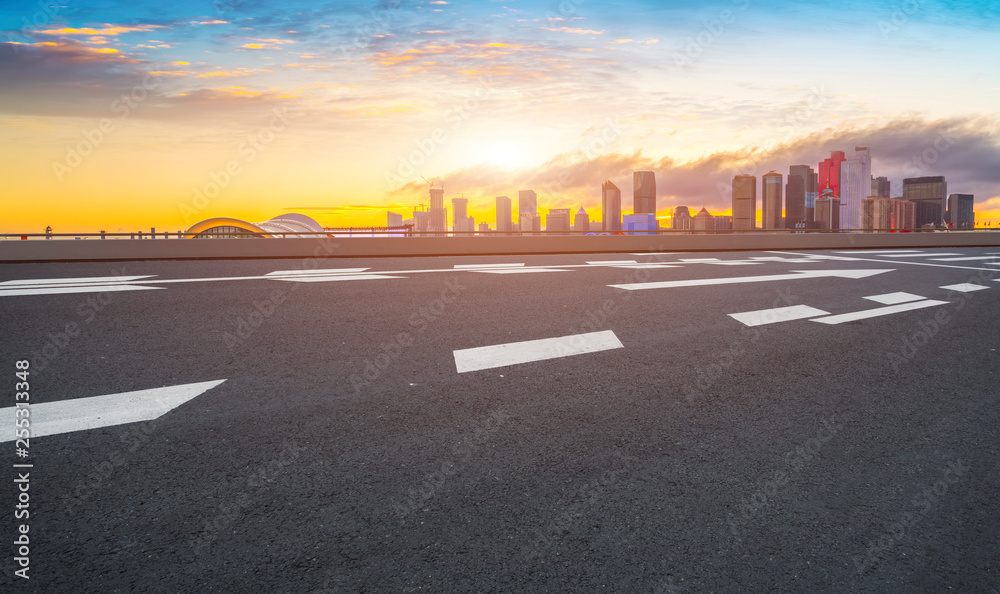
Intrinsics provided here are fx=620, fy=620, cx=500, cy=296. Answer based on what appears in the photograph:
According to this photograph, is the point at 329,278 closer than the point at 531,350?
No

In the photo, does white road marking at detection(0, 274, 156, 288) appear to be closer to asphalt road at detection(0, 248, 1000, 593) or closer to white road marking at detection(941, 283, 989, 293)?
asphalt road at detection(0, 248, 1000, 593)

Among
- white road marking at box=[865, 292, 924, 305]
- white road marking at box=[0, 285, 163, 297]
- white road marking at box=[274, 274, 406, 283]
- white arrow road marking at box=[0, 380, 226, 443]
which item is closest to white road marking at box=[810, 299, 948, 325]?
white road marking at box=[865, 292, 924, 305]

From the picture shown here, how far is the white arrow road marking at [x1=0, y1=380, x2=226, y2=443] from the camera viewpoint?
421cm

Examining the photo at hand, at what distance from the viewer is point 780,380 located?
563cm

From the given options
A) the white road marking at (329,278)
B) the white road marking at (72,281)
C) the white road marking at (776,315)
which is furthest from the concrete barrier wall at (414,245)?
the white road marking at (776,315)

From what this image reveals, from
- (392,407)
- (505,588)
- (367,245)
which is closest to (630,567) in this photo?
(505,588)

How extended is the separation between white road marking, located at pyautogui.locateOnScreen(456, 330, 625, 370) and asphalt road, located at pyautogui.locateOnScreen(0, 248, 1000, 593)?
0.50ft

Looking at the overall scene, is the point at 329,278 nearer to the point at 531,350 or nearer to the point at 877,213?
the point at 531,350

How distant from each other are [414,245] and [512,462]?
2158cm

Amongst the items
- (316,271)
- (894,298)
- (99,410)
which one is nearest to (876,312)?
(894,298)

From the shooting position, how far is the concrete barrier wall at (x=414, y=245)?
787 inches

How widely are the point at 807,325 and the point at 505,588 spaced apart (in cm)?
745

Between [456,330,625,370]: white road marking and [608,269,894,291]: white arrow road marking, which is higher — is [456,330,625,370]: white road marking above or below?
below

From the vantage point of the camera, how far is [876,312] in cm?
977
